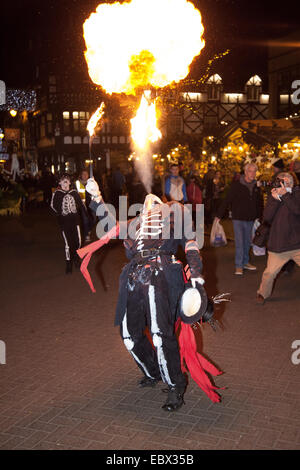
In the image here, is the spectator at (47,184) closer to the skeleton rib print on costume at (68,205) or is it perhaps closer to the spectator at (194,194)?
the spectator at (194,194)

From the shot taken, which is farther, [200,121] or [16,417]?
[200,121]

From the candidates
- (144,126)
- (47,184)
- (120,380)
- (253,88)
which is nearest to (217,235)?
(120,380)

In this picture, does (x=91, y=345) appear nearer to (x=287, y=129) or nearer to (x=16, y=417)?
(x=16, y=417)

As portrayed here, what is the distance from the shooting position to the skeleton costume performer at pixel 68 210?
10312 mm

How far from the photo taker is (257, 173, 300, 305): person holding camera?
7.30m

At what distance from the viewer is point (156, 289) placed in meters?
4.41

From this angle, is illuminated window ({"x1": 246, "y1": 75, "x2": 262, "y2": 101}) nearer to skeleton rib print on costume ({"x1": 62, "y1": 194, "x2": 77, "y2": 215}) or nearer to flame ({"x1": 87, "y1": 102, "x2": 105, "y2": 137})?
skeleton rib print on costume ({"x1": 62, "y1": 194, "x2": 77, "y2": 215})

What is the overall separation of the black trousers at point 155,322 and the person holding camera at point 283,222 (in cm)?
338

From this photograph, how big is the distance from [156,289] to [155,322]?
11.3 inches

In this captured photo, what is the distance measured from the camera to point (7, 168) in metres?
29.4

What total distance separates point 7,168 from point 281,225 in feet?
80.3

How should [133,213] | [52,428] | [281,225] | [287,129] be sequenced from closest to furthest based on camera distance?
[52,428] < [133,213] < [281,225] < [287,129]

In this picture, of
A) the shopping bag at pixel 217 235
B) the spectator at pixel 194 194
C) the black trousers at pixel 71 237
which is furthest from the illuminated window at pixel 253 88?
the shopping bag at pixel 217 235
